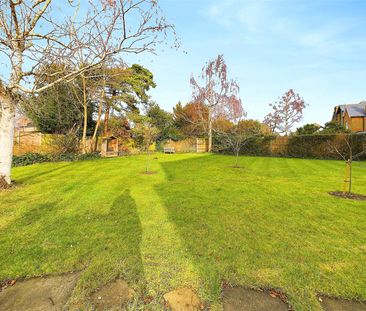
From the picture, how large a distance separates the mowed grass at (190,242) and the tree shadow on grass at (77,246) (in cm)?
1

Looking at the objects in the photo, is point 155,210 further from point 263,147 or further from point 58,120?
point 263,147

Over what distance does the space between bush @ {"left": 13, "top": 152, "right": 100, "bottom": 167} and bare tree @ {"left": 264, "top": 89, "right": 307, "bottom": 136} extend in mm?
29192

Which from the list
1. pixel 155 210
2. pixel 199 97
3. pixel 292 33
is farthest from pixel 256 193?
pixel 199 97

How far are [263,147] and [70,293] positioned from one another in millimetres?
20596

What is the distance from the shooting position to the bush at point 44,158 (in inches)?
442

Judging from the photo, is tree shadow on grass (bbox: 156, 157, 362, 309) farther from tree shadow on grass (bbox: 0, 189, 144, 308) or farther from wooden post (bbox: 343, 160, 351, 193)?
wooden post (bbox: 343, 160, 351, 193)

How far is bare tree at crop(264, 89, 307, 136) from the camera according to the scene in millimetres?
31125

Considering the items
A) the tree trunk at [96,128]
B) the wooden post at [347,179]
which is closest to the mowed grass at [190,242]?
the wooden post at [347,179]

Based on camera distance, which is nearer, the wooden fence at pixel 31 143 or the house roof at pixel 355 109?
the wooden fence at pixel 31 143

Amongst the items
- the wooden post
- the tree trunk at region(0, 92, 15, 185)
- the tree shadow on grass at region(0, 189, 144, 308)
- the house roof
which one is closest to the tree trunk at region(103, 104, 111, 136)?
the tree trunk at region(0, 92, 15, 185)

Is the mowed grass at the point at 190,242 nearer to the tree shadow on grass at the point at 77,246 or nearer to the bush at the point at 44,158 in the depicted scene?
the tree shadow on grass at the point at 77,246

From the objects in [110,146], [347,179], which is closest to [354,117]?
[347,179]

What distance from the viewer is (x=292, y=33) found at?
30.4ft

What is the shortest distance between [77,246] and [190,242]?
1.52m
